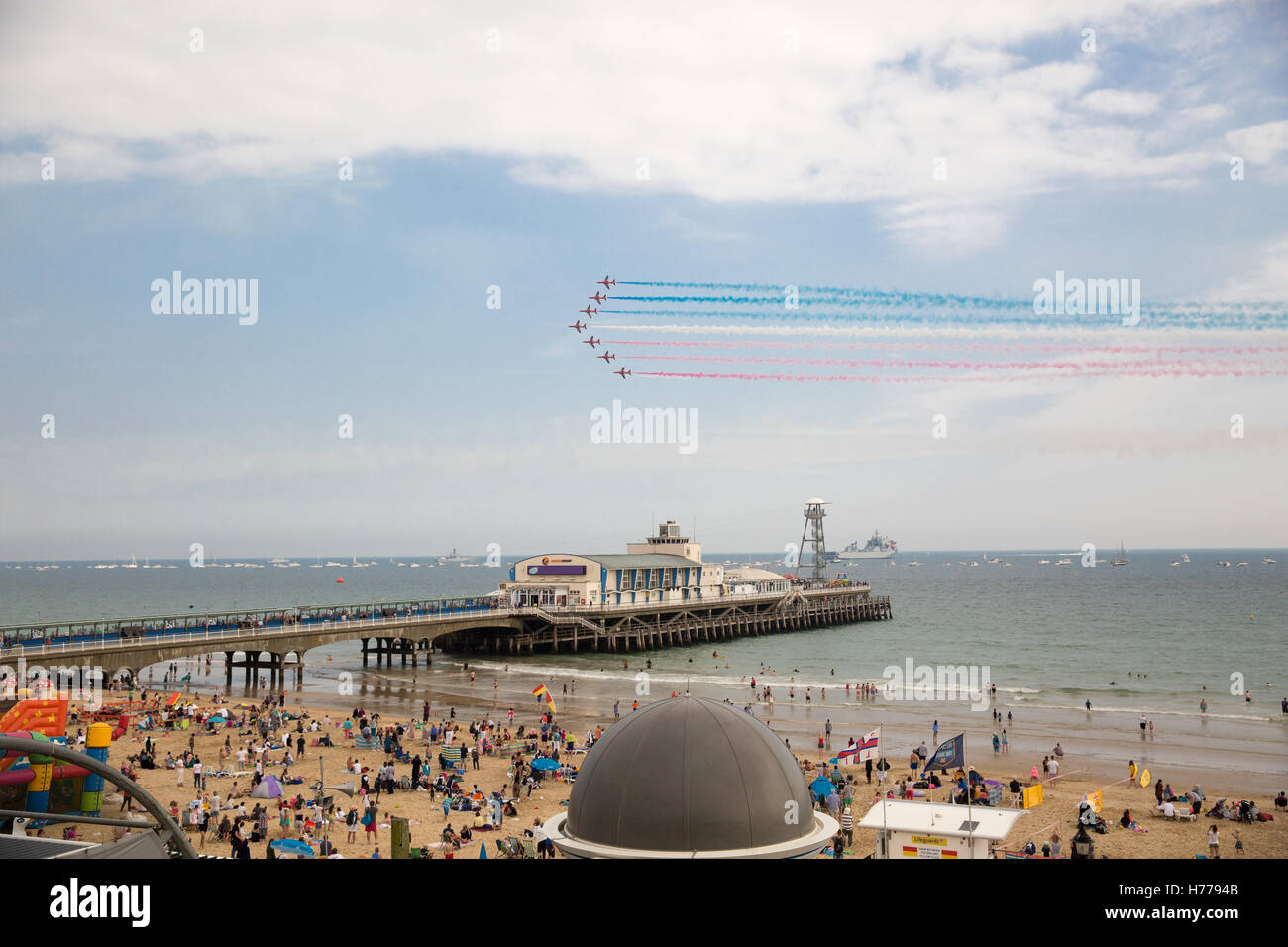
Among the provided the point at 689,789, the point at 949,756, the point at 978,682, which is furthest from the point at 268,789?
the point at 978,682

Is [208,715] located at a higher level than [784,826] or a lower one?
lower

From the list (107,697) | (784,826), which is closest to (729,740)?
(784,826)

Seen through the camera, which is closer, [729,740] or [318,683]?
[729,740]

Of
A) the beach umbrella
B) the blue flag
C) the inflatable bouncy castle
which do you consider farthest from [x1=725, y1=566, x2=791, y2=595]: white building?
the beach umbrella

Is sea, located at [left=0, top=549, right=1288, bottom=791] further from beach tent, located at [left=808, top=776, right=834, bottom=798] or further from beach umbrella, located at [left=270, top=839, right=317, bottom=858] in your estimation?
beach umbrella, located at [left=270, top=839, right=317, bottom=858]

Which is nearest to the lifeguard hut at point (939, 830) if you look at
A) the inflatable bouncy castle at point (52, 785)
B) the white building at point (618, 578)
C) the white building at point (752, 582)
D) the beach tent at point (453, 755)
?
the inflatable bouncy castle at point (52, 785)
